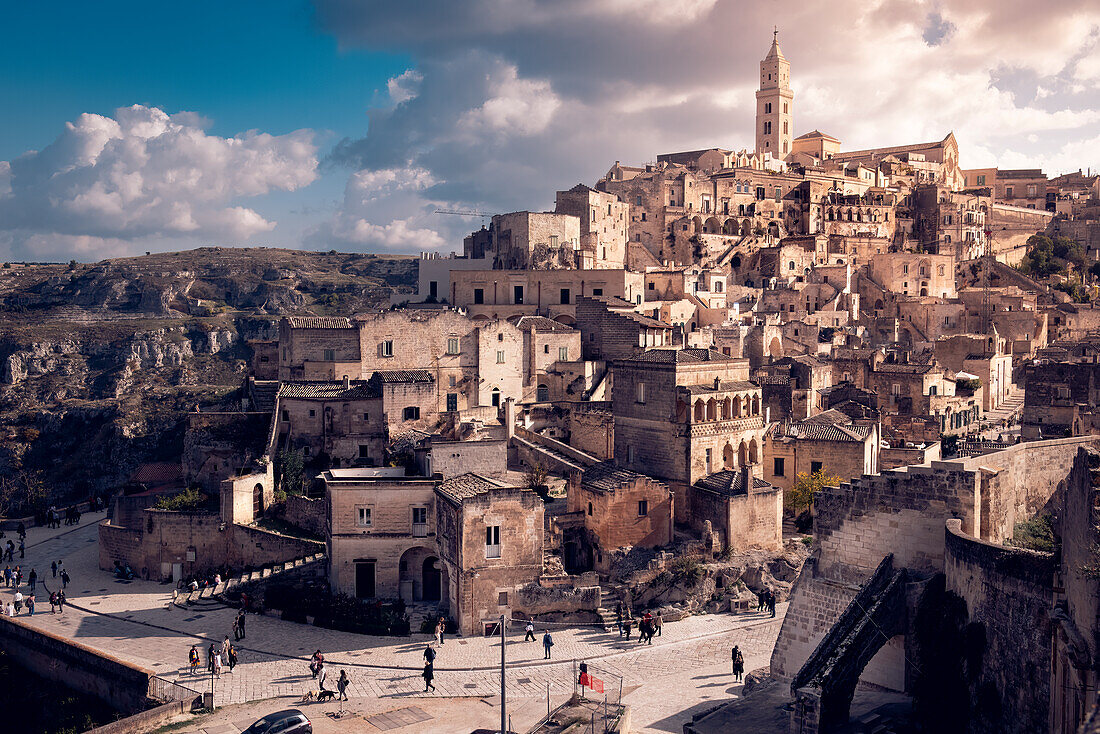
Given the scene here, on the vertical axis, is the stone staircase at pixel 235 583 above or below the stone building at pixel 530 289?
below

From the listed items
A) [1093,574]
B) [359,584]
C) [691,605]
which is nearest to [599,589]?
[691,605]

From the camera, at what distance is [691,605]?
31.8 meters

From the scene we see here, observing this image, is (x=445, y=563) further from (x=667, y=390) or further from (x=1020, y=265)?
(x=1020, y=265)

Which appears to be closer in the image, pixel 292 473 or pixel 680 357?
pixel 680 357

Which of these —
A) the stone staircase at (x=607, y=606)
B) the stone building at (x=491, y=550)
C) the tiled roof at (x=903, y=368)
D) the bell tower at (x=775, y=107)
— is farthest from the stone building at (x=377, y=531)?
the bell tower at (x=775, y=107)

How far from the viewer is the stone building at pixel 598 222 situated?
7044 centimetres

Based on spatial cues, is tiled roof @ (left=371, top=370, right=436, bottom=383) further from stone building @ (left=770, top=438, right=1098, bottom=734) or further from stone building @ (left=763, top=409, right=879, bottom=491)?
stone building @ (left=770, top=438, right=1098, bottom=734)

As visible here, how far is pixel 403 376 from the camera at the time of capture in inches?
1734

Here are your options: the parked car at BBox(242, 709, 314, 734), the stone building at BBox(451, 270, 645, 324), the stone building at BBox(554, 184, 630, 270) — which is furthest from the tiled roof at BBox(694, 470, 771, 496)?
the stone building at BBox(554, 184, 630, 270)

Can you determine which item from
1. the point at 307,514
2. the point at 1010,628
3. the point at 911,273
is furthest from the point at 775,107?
the point at 1010,628

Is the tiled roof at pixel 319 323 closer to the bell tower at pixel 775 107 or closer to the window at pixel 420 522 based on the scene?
the window at pixel 420 522

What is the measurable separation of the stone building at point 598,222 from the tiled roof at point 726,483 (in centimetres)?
3354

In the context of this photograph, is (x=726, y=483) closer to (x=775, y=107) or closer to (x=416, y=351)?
(x=416, y=351)

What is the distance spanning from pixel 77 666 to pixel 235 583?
6.41 meters
